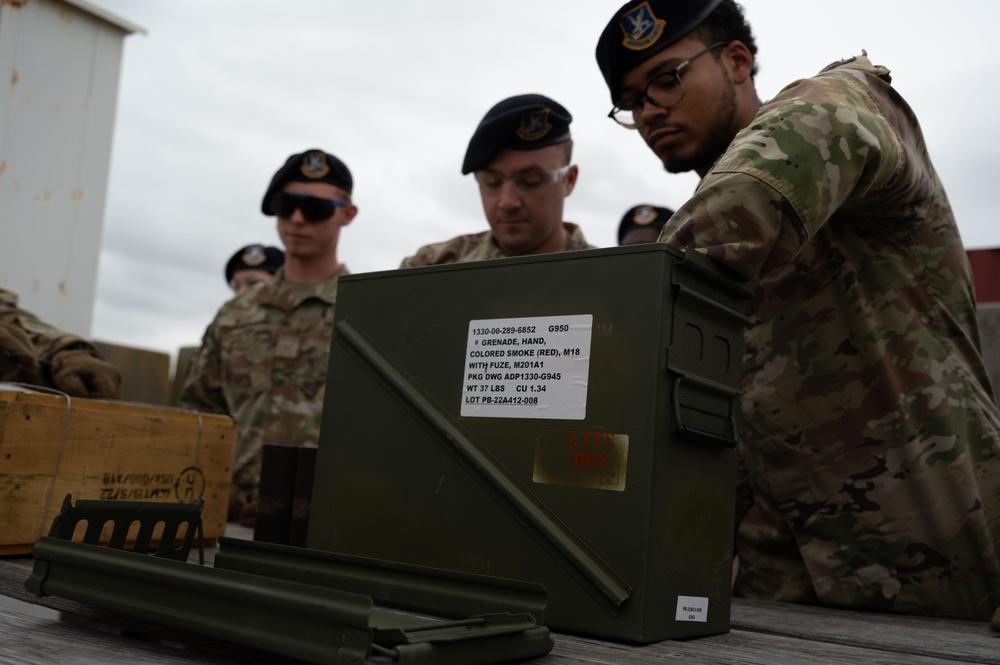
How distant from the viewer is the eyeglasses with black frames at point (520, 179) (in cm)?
288

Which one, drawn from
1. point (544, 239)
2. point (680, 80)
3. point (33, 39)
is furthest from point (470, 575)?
point (33, 39)

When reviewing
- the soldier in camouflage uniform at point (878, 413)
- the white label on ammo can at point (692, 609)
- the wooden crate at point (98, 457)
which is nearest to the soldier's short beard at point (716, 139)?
the soldier in camouflage uniform at point (878, 413)

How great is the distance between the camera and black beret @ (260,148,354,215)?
161 inches

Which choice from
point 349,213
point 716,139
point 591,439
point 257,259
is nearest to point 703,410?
point 591,439

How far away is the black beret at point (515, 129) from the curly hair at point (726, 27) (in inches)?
37.1

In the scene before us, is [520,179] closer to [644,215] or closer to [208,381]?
[208,381]

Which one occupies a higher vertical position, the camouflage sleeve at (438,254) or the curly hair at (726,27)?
the curly hair at (726,27)

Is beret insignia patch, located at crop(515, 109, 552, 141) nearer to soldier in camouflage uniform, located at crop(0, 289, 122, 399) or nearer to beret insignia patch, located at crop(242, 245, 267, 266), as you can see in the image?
soldier in camouflage uniform, located at crop(0, 289, 122, 399)

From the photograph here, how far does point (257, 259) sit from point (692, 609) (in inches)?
234

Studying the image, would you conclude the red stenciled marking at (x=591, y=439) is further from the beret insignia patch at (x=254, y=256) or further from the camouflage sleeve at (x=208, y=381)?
the beret insignia patch at (x=254, y=256)

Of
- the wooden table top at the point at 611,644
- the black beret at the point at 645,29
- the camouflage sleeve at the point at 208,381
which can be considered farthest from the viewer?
the camouflage sleeve at the point at 208,381

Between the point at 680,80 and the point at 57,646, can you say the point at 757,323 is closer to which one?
the point at 680,80

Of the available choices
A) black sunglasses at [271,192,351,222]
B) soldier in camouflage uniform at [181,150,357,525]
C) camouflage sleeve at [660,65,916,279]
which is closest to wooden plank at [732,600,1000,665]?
camouflage sleeve at [660,65,916,279]

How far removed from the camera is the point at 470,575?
1.14 metres
